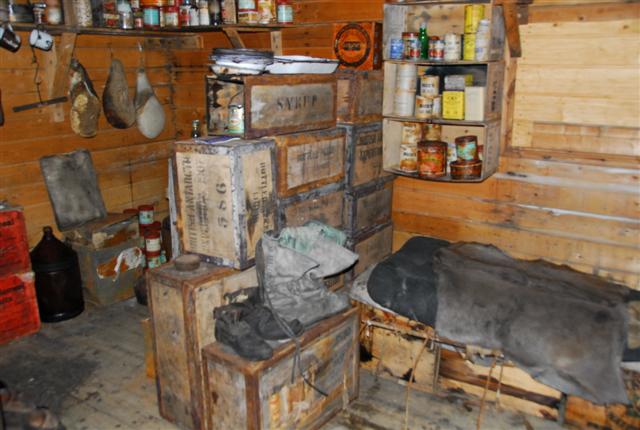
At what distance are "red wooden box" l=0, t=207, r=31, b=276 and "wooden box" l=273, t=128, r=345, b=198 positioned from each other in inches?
66.7

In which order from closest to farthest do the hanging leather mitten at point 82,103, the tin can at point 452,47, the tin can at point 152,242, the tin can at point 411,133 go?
the tin can at point 452,47 < the tin can at point 411,133 < the hanging leather mitten at point 82,103 < the tin can at point 152,242

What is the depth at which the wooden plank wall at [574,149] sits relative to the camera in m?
2.64

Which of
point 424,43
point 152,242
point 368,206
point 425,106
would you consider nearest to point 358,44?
point 424,43

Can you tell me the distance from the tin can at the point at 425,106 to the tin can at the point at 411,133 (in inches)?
5.6

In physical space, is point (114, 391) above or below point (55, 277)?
below

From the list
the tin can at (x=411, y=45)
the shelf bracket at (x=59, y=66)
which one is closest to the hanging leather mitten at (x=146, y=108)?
the shelf bracket at (x=59, y=66)

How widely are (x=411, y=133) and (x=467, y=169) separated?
41 cm

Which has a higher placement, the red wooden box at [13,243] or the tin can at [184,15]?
the tin can at [184,15]

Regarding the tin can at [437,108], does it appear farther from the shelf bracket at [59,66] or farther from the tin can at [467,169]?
the shelf bracket at [59,66]

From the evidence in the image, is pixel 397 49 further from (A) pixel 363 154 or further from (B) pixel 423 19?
(A) pixel 363 154

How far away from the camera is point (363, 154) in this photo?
3.06 metres

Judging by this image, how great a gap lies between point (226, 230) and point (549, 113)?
172cm

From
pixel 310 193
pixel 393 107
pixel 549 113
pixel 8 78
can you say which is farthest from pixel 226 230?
pixel 8 78

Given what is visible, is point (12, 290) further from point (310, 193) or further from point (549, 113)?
point (549, 113)
